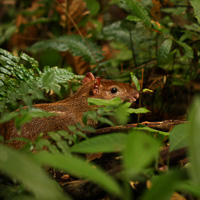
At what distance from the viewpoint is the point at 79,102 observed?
3734 mm

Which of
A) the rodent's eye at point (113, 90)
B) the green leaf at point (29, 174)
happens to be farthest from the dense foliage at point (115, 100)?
the rodent's eye at point (113, 90)

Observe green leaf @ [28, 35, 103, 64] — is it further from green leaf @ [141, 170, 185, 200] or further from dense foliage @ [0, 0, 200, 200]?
green leaf @ [141, 170, 185, 200]

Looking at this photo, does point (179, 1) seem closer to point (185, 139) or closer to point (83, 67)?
point (83, 67)

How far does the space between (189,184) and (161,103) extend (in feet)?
9.66

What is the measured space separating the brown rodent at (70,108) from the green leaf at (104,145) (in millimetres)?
1243

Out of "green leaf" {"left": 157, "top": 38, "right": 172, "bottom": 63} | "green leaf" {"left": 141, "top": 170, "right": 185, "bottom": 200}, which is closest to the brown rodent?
"green leaf" {"left": 157, "top": 38, "right": 172, "bottom": 63}

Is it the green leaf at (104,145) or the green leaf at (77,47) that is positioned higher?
the green leaf at (104,145)

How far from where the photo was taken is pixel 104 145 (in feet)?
5.02

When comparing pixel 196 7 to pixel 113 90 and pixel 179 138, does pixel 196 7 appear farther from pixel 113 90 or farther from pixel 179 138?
pixel 179 138

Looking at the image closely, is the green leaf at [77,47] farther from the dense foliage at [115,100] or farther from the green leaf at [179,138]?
the green leaf at [179,138]

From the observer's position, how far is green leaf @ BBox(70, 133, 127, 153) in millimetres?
1499

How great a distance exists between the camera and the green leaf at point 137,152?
119 cm

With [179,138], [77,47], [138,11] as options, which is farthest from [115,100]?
[77,47]

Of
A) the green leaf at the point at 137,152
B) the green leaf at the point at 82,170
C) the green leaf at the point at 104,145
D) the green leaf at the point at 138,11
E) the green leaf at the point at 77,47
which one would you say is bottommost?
the green leaf at the point at 77,47
